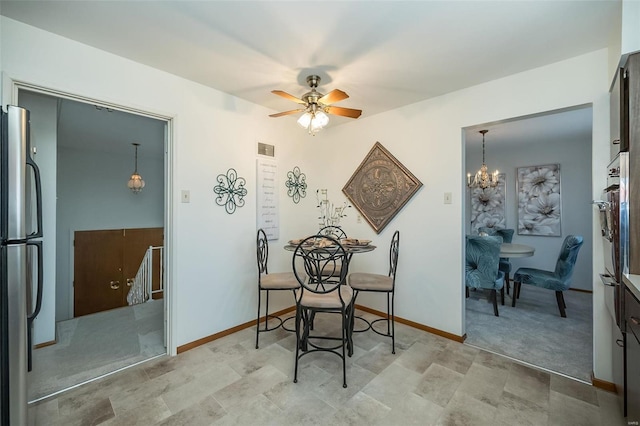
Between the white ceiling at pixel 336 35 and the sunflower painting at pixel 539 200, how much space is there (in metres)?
3.20

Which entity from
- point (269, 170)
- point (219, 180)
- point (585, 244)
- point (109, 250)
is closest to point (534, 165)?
point (585, 244)

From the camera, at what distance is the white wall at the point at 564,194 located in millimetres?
4348

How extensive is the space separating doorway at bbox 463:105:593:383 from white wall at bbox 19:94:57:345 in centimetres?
397

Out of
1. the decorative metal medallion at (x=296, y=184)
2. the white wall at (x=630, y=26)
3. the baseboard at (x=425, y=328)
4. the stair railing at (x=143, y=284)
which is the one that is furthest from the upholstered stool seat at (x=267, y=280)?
the stair railing at (x=143, y=284)

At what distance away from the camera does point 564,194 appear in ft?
14.9

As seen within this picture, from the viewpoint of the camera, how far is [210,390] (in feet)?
6.43

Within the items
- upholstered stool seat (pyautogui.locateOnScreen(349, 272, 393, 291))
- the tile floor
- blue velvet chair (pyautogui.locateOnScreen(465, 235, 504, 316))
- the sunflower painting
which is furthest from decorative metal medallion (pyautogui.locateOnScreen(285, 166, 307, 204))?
the sunflower painting

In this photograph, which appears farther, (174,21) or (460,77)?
(460,77)

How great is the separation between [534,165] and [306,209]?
4.10 metres

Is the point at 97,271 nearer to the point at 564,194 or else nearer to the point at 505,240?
the point at 505,240

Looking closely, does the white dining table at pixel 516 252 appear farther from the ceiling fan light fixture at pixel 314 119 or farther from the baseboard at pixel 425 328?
the ceiling fan light fixture at pixel 314 119

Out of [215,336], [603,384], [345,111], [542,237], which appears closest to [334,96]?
[345,111]

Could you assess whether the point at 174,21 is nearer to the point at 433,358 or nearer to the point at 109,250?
the point at 433,358

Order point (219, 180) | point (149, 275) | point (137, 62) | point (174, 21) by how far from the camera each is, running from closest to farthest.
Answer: point (174, 21) → point (137, 62) → point (219, 180) → point (149, 275)
